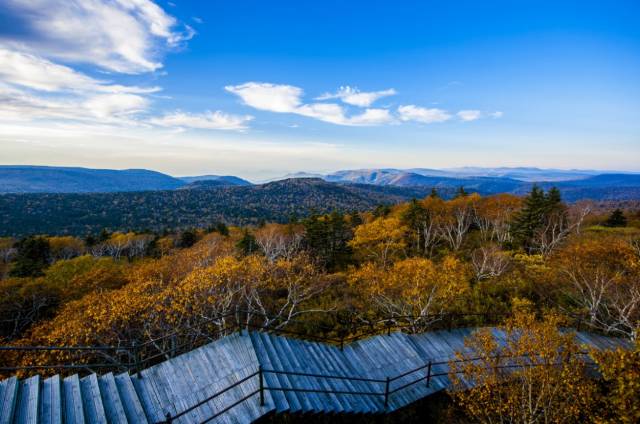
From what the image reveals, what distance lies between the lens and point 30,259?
4050 centimetres

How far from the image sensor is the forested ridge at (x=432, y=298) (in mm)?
8906

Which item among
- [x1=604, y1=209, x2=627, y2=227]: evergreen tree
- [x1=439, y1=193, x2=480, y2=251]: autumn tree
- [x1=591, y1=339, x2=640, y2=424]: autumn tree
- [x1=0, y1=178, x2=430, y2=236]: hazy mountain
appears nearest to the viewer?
[x1=591, y1=339, x2=640, y2=424]: autumn tree

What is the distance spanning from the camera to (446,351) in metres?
13.5

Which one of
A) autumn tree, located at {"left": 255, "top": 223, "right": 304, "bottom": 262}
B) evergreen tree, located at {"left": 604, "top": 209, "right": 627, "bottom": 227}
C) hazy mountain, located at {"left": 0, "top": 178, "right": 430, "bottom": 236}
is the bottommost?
hazy mountain, located at {"left": 0, "top": 178, "right": 430, "bottom": 236}

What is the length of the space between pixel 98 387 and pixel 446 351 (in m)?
12.4

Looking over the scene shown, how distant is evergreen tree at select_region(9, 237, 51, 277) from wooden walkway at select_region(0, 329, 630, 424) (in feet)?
129

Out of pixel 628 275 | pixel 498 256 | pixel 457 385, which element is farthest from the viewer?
pixel 498 256

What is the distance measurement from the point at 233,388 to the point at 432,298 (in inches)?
532

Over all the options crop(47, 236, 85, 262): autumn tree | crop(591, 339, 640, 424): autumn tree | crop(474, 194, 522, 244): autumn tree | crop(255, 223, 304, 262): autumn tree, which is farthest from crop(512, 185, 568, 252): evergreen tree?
crop(47, 236, 85, 262): autumn tree

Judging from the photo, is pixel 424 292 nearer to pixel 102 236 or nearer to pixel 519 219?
pixel 519 219

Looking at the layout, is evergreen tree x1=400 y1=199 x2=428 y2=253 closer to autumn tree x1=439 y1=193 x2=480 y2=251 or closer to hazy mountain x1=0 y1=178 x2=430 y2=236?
autumn tree x1=439 y1=193 x2=480 y2=251

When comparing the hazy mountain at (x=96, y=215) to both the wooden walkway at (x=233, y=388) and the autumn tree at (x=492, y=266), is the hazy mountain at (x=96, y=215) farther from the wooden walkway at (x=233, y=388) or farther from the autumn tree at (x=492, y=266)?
the wooden walkway at (x=233, y=388)

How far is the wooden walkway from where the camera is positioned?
7794 millimetres

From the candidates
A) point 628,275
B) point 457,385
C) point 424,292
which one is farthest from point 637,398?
point 628,275
